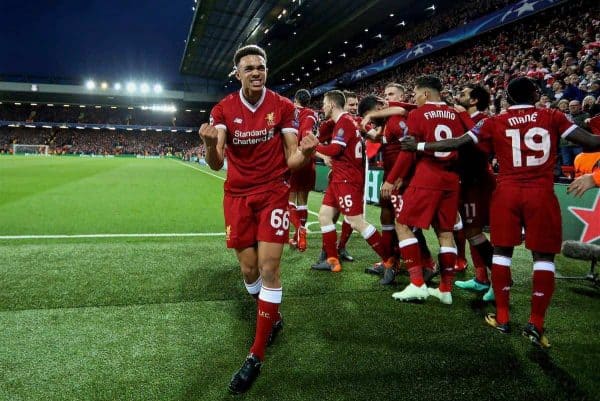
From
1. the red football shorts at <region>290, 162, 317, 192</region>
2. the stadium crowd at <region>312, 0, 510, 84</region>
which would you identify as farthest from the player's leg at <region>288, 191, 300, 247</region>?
the stadium crowd at <region>312, 0, 510, 84</region>

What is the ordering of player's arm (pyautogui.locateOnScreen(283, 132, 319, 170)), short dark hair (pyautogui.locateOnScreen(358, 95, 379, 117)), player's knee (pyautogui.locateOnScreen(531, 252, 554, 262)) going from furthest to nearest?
short dark hair (pyautogui.locateOnScreen(358, 95, 379, 117)) < player's knee (pyautogui.locateOnScreen(531, 252, 554, 262)) < player's arm (pyautogui.locateOnScreen(283, 132, 319, 170))

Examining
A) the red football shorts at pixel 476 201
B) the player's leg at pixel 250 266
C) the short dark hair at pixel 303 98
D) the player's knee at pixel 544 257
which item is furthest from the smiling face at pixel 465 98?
the player's leg at pixel 250 266

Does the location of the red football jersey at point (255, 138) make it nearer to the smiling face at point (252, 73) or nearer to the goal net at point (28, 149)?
the smiling face at point (252, 73)

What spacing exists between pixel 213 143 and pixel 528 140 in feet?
8.48

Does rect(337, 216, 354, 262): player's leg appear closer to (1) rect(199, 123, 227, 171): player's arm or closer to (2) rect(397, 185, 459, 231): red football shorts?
(2) rect(397, 185, 459, 231): red football shorts

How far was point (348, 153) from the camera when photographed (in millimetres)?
5199

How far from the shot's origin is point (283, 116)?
327 centimetres

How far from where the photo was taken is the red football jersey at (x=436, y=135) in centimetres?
424

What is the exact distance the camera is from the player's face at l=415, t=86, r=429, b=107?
4.36 meters

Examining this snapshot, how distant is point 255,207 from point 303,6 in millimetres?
29358

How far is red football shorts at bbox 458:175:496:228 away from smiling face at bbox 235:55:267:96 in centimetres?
293

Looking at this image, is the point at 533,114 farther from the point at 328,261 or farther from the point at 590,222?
the point at 590,222

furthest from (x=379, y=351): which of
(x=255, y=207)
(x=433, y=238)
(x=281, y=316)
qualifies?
(x=433, y=238)

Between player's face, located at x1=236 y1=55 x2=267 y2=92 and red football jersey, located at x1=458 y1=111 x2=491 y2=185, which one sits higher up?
player's face, located at x1=236 y1=55 x2=267 y2=92
